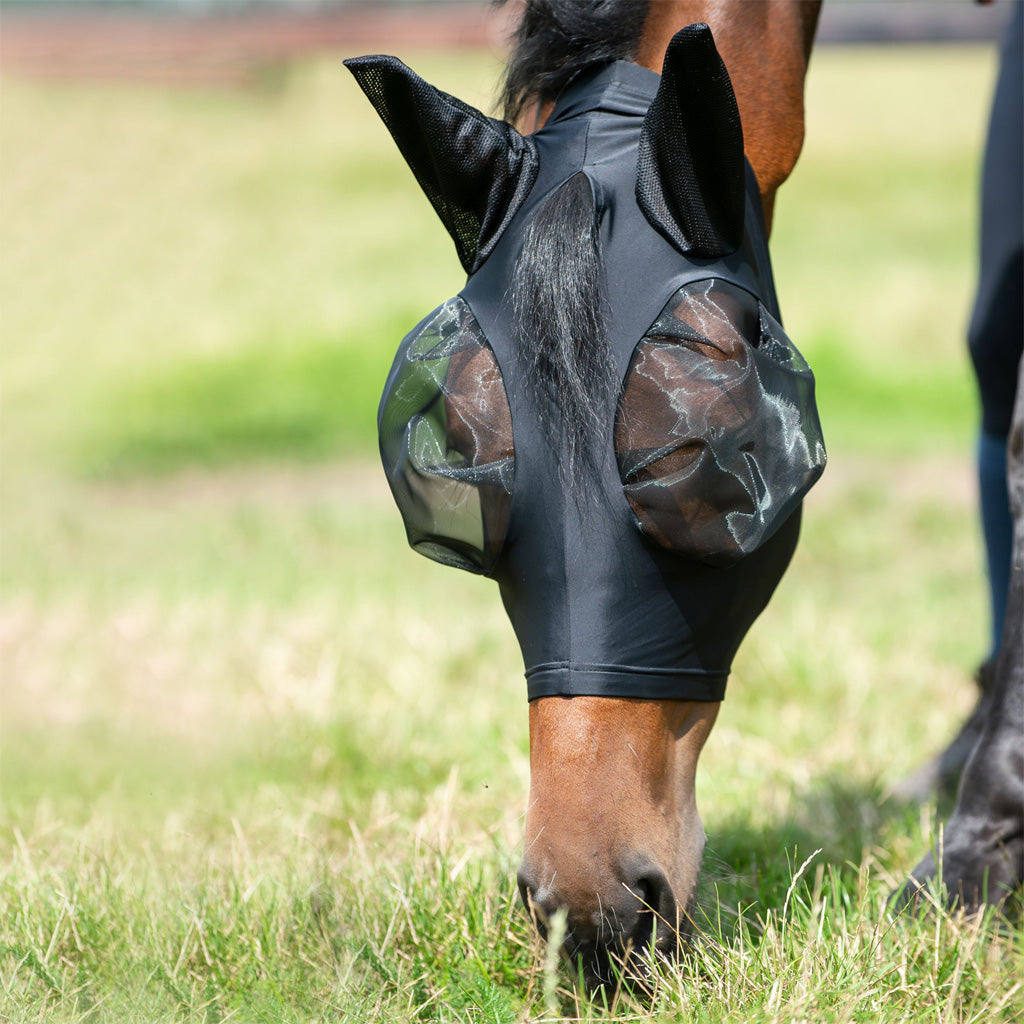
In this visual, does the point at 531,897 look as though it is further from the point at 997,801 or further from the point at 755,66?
the point at 755,66

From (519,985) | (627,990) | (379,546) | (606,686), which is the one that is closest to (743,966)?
(627,990)

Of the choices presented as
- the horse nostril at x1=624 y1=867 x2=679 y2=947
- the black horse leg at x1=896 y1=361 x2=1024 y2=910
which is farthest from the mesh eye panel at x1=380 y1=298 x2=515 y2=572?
the black horse leg at x1=896 y1=361 x2=1024 y2=910

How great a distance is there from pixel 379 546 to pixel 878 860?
3562 mm

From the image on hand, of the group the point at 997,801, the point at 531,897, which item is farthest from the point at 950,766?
the point at 531,897

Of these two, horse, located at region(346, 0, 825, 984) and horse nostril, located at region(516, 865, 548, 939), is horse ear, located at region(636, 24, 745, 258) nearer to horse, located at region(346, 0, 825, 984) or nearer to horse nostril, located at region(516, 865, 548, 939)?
horse, located at region(346, 0, 825, 984)

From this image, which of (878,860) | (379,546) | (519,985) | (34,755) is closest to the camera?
(519,985)

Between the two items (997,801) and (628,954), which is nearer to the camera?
(628,954)

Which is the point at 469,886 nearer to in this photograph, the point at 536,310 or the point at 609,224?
the point at 536,310

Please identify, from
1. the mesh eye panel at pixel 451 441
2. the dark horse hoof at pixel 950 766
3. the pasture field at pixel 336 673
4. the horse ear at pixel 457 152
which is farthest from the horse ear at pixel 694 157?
the dark horse hoof at pixel 950 766

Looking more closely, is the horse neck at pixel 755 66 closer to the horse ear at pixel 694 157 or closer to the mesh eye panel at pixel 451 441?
the horse ear at pixel 694 157

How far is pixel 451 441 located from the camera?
1401 mm

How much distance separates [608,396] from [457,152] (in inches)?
15.2

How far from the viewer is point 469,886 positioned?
1703mm

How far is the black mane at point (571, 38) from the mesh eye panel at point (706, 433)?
0.48m
